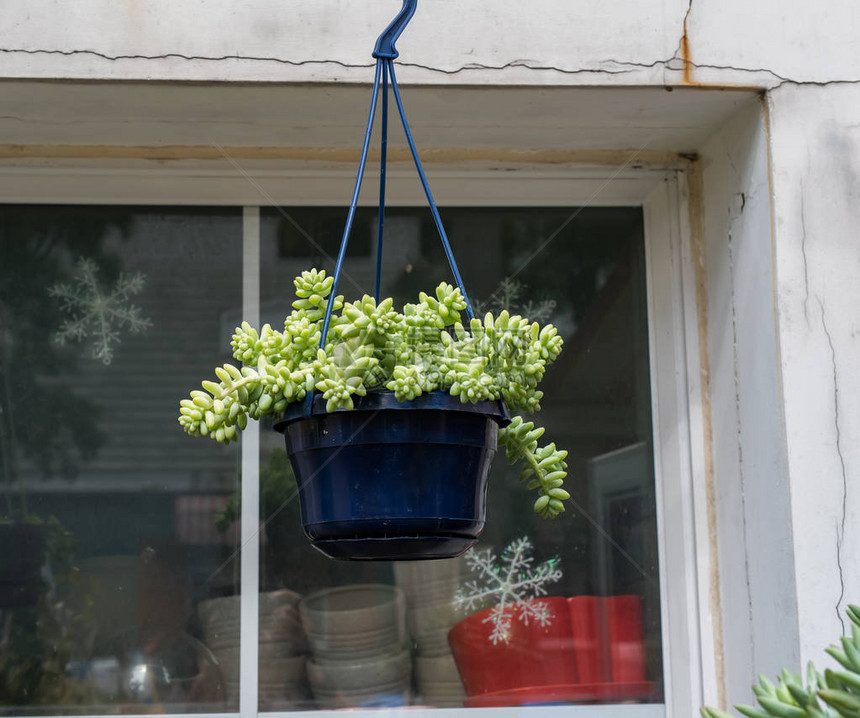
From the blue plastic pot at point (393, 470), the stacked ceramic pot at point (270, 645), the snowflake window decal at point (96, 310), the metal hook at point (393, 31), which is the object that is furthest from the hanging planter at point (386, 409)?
the snowflake window decal at point (96, 310)

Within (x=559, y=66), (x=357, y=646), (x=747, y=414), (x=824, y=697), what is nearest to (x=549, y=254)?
(x=559, y=66)

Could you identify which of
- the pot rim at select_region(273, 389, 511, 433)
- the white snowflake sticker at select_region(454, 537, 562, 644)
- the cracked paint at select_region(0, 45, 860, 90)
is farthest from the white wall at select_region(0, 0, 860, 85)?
the white snowflake sticker at select_region(454, 537, 562, 644)

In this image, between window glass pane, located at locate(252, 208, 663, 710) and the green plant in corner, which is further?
window glass pane, located at locate(252, 208, 663, 710)

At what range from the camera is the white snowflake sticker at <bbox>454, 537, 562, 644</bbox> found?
2164mm

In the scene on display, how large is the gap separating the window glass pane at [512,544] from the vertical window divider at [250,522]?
0.07 feet

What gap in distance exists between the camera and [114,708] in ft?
6.83

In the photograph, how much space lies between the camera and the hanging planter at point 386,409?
1309 millimetres

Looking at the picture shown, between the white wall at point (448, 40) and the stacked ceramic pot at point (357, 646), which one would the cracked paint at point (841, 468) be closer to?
the white wall at point (448, 40)

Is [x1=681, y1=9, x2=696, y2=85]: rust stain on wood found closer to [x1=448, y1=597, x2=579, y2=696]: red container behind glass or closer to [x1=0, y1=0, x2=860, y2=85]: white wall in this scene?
[x1=0, y1=0, x2=860, y2=85]: white wall

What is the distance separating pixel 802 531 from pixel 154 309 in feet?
4.69

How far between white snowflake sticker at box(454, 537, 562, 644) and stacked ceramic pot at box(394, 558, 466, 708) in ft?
0.11

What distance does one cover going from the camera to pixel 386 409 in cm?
130

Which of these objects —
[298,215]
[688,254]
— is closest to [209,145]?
[298,215]

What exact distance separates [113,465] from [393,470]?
1080 millimetres
